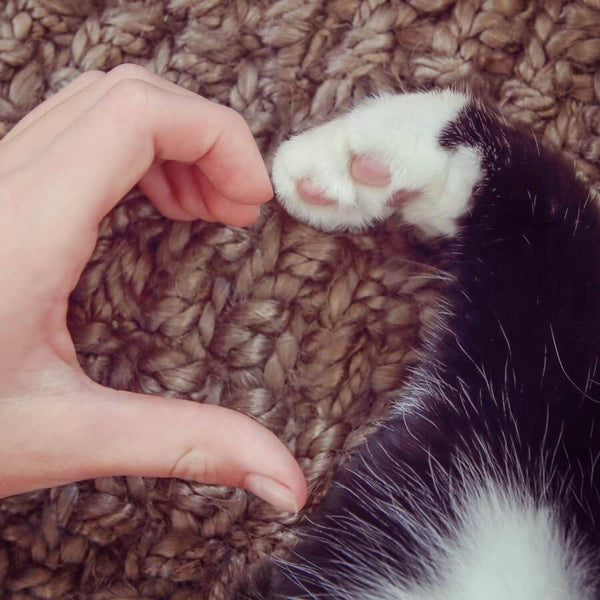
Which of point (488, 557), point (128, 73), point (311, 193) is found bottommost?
point (488, 557)

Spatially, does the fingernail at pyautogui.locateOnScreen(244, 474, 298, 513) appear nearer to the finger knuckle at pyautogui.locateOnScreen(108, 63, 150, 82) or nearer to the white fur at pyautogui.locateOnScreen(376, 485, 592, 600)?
the white fur at pyautogui.locateOnScreen(376, 485, 592, 600)

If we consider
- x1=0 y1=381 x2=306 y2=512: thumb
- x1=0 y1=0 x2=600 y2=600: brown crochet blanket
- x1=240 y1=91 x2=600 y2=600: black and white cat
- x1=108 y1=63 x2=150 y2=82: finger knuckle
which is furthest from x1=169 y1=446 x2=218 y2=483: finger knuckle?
x1=108 y1=63 x2=150 y2=82: finger knuckle

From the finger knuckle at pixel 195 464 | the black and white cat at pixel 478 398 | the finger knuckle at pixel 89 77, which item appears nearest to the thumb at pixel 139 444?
the finger knuckle at pixel 195 464

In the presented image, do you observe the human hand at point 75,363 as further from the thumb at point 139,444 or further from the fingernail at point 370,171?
the fingernail at point 370,171

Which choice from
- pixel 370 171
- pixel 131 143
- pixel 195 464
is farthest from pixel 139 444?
pixel 370 171

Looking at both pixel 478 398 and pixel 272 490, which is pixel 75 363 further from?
pixel 478 398

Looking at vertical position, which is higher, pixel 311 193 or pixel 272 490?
pixel 311 193

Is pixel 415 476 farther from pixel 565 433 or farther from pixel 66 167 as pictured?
pixel 66 167
